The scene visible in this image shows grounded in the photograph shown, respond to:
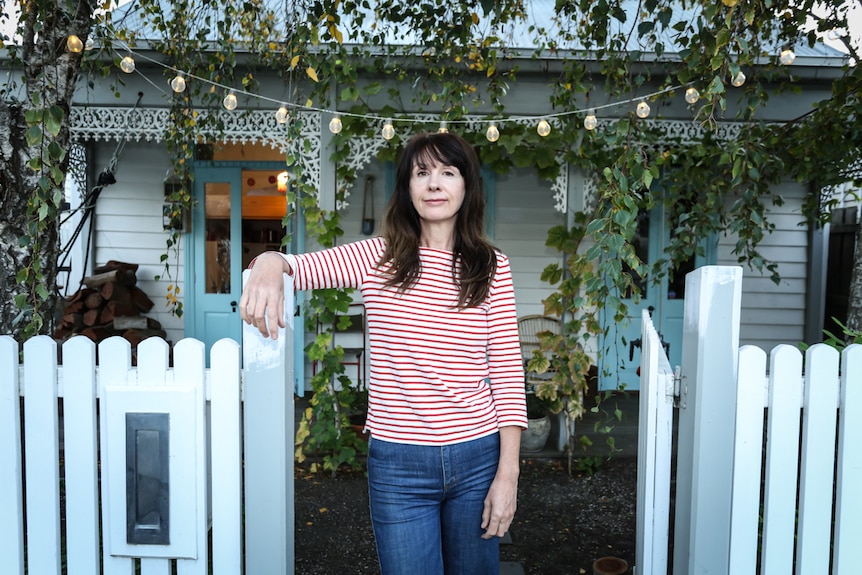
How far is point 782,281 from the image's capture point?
6520 millimetres

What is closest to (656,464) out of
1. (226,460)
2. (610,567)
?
(610,567)

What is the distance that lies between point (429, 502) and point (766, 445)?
843mm

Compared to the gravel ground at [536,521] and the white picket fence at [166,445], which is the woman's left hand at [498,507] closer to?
the white picket fence at [166,445]

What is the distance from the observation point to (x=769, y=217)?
658 centimetres

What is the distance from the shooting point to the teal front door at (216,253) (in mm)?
6480

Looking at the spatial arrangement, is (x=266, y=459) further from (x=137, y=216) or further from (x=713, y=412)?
(x=137, y=216)

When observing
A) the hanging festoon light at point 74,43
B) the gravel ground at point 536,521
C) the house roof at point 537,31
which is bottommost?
the gravel ground at point 536,521

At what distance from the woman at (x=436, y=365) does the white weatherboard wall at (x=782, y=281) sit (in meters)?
5.67

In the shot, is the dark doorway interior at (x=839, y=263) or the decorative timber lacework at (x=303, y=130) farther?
the dark doorway interior at (x=839, y=263)

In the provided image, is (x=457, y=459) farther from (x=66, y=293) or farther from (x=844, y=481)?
(x=66, y=293)

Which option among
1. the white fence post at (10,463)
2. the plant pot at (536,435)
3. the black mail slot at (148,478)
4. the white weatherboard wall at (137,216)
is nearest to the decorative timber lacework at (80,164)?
the white weatherboard wall at (137,216)

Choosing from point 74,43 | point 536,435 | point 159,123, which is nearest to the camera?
point 74,43

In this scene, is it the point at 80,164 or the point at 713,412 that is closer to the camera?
the point at 713,412

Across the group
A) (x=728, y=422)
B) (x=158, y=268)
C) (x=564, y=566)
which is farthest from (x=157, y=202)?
(x=728, y=422)
